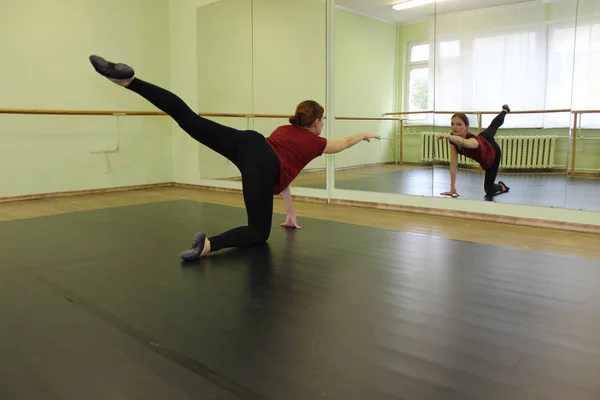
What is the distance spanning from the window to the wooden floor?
110 cm

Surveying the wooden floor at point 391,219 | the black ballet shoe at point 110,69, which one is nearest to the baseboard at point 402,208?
the wooden floor at point 391,219

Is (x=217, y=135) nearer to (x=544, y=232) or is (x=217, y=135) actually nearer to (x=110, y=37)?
(x=544, y=232)

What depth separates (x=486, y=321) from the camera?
1556mm

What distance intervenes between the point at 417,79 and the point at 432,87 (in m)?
0.21

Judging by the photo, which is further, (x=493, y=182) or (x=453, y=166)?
(x=453, y=166)

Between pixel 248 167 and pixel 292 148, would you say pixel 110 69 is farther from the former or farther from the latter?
pixel 292 148

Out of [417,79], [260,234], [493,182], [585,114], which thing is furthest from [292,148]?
[585,114]

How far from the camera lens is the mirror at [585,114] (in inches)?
133

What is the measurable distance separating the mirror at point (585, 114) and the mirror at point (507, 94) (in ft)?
0.17

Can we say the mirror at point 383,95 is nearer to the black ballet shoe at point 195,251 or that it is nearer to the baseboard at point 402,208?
the baseboard at point 402,208

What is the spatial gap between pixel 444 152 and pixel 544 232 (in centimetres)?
121

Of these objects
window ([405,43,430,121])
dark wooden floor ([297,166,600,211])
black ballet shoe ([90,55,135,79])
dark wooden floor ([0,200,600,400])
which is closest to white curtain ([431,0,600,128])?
window ([405,43,430,121])

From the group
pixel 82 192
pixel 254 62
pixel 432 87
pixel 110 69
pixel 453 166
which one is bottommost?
pixel 82 192

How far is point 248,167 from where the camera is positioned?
8.20 feet
